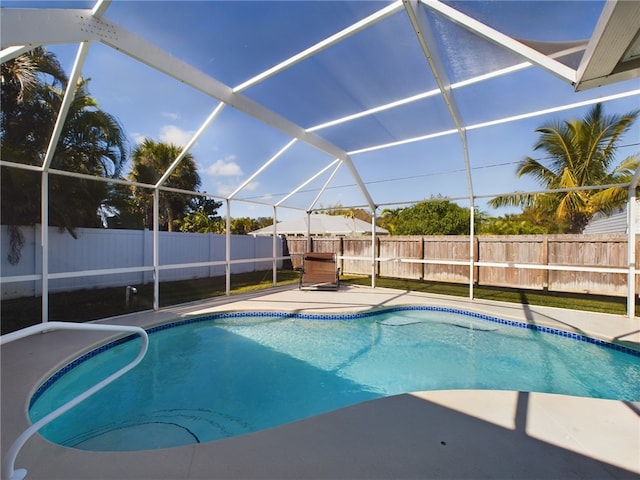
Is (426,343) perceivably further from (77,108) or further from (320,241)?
(320,241)

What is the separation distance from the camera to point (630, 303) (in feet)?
19.0

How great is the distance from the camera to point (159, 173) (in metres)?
15.0

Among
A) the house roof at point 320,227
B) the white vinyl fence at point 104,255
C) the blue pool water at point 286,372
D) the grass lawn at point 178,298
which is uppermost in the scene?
the house roof at point 320,227

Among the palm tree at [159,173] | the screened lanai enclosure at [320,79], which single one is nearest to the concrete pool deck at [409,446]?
the screened lanai enclosure at [320,79]

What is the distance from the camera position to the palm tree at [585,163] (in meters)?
9.83

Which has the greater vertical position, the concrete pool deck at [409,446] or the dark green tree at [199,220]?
the dark green tree at [199,220]

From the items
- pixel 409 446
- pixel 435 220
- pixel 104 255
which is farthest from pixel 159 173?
pixel 435 220

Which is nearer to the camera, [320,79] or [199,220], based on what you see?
[320,79]

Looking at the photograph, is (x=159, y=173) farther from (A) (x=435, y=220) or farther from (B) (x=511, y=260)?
(A) (x=435, y=220)

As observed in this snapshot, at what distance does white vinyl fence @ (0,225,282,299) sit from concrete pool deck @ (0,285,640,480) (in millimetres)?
4947

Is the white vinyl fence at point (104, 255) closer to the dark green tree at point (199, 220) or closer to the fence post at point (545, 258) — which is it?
the dark green tree at point (199, 220)

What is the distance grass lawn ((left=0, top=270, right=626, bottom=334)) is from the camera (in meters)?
6.23

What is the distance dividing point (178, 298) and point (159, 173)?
9354mm

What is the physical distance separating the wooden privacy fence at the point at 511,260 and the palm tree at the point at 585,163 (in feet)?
6.25
